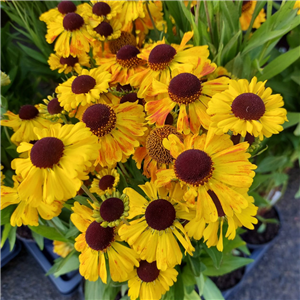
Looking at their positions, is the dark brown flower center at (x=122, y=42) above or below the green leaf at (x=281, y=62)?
above

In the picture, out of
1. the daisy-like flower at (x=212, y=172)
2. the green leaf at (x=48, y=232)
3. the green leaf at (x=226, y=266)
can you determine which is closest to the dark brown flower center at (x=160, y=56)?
the daisy-like flower at (x=212, y=172)

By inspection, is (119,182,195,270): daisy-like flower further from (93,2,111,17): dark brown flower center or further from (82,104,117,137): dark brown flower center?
(93,2,111,17): dark brown flower center

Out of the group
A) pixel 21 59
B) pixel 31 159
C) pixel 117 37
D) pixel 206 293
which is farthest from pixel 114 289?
pixel 21 59

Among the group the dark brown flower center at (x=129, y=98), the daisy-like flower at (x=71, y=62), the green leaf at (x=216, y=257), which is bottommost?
the green leaf at (x=216, y=257)

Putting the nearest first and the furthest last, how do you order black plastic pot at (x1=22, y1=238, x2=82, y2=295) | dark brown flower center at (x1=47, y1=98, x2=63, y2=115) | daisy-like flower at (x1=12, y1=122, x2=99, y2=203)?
1. daisy-like flower at (x1=12, y1=122, x2=99, y2=203)
2. dark brown flower center at (x1=47, y1=98, x2=63, y2=115)
3. black plastic pot at (x1=22, y1=238, x2=82, y2=295)

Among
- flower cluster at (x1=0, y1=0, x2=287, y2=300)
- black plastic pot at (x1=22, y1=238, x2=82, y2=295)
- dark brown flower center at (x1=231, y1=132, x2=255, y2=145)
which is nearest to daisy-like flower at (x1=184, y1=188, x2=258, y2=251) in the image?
flower cluster at (x1=0, y1=0, x2=287, y2=300)

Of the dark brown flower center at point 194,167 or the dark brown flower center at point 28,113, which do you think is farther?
the dark brown flower center at point 28,113

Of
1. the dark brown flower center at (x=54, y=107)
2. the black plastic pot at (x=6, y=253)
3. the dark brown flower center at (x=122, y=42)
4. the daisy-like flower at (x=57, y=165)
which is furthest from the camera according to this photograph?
the black plastic pot at (x=6, y=253)

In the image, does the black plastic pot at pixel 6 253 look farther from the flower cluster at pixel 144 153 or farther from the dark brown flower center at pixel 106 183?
the dark brown flower center at pixel 106 183

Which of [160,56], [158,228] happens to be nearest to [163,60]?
[160,56]

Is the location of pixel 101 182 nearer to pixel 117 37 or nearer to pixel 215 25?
pixel 117 37
